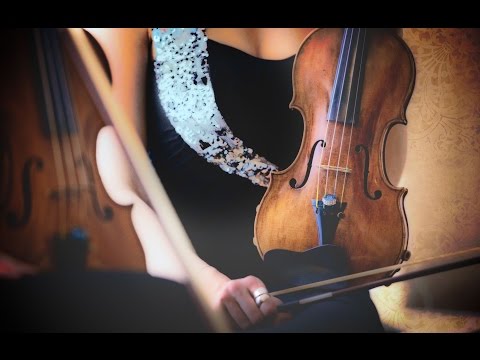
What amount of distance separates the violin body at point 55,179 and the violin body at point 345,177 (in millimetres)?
588

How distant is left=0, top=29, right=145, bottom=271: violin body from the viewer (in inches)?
81.3

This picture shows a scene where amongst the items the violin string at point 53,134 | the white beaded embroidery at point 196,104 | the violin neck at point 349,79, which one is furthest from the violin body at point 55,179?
the violin neck at point 349,79

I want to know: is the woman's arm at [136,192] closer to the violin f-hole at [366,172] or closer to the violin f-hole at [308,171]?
the violin f-hole at [308,171]

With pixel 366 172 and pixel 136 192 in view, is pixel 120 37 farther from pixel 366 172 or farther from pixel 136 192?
pixel 366 172

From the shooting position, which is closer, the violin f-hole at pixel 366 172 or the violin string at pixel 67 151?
the violin f-hole at pixel 366 172

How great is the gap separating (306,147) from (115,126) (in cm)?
75

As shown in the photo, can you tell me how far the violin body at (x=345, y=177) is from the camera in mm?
1984

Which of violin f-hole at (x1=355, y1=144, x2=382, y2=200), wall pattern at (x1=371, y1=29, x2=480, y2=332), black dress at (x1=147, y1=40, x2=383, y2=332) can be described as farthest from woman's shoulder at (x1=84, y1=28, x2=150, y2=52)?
wall pattern at (x1=371, y1=29, x2=480, y2=332)

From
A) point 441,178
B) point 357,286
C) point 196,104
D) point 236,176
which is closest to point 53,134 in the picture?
point 196,104

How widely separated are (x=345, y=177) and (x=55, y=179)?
110 centimetres

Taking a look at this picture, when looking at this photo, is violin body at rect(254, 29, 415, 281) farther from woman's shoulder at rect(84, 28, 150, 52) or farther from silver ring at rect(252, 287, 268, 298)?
woman's shoulder at rect(84, 28, 150, 52)

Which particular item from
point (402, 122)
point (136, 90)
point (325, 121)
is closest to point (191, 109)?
point (136, 90)

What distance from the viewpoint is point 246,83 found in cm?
214

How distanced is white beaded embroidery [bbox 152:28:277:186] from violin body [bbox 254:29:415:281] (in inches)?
6.7
